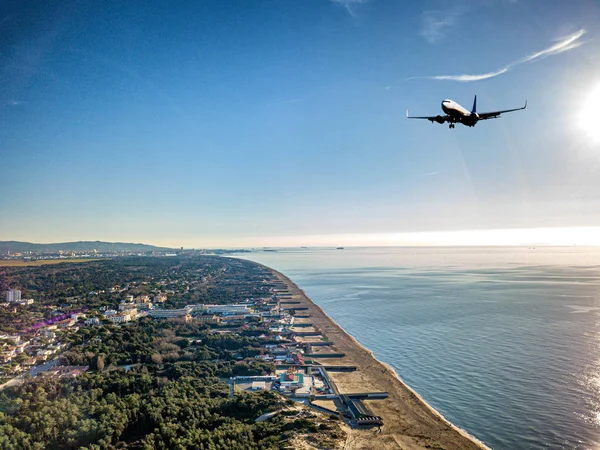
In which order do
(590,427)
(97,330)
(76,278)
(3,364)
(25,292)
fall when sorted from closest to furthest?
(590,427) < (3,364) < (97,330) < (25,292) < (76,278)

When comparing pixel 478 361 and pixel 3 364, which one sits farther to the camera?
pixel 478 361

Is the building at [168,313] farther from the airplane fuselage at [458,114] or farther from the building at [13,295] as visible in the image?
the airplane fuselage at [458,114]


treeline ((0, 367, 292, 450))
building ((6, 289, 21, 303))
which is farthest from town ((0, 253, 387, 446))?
treeline ((0, 367, 292, 450))

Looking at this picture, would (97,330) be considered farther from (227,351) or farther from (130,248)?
(130,248)

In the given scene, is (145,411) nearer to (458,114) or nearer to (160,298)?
(458,114)

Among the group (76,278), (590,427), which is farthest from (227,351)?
(76,278)

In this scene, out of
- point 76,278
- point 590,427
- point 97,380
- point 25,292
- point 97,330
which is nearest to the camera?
point 590,427

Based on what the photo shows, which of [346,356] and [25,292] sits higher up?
[25,292]
